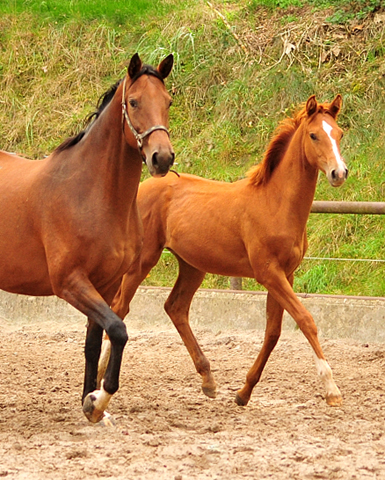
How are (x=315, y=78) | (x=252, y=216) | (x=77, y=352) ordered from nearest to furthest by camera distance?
1. (x=252, y=216)
2. (x=77, y=352)
3. (x=315, y=78)

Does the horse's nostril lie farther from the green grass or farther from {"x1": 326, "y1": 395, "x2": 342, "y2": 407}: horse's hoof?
the green grass

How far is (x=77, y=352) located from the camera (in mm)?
7148

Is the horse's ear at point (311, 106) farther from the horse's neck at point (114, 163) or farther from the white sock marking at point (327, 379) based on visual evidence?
the white sock marking at point (327, 379)

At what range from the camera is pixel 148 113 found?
4160mm

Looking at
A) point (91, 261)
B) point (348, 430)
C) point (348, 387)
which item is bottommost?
point (348, 387)

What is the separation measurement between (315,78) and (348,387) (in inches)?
226

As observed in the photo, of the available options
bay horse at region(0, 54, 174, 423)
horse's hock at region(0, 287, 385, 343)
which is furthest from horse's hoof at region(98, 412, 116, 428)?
horse's hock at region(0, 287, 385, 343)

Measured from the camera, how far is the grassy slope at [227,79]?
8906 mm

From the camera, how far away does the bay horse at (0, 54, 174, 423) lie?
14.0 ft

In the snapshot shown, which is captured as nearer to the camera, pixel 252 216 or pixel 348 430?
pixel 348 430

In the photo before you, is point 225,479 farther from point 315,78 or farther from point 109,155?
point 315,78

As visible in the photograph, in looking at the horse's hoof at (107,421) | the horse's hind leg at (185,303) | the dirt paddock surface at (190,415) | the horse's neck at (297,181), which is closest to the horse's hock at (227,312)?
the dirt paddock surface at (190,415)

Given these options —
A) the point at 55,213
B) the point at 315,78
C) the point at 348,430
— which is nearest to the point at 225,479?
the point at 348,430

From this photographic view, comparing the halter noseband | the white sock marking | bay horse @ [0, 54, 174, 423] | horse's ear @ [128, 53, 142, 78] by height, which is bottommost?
the white sock marking
